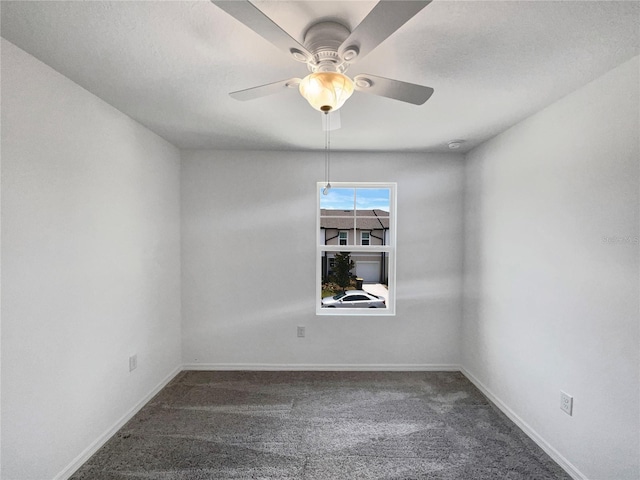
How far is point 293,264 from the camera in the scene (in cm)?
326

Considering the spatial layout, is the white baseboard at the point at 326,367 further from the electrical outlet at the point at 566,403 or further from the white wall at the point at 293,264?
the electrical outlet at the point at 566,403

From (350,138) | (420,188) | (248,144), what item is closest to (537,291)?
(420,188)

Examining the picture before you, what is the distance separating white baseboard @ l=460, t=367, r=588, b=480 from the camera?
5.98 feet

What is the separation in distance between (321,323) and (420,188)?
6.07ft

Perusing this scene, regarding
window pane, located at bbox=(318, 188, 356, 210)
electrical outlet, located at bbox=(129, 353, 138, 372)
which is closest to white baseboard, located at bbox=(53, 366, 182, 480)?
electrical outlet, located at bbox=(129, 353, 138, 372)

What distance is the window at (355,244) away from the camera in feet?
10.9

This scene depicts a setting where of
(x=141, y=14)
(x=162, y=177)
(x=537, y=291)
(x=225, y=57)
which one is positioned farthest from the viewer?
(x=162, y=177)

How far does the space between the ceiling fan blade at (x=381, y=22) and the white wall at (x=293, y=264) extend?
2.16 meters

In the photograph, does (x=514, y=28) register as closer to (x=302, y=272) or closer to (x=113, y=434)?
(x=302, y=272)

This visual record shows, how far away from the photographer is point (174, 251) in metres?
3.10

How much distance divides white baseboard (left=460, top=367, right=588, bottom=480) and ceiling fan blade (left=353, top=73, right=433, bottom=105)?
7.78 ft

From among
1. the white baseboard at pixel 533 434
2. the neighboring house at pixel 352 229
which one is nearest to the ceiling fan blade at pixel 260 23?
the neighboring house at pixel 352 229

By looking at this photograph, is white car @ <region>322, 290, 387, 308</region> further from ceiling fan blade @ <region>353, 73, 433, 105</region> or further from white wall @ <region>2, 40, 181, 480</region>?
ceiling fan blade @ <region>353, 73, 433, 105</region>

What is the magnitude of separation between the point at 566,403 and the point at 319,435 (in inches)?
65.1
